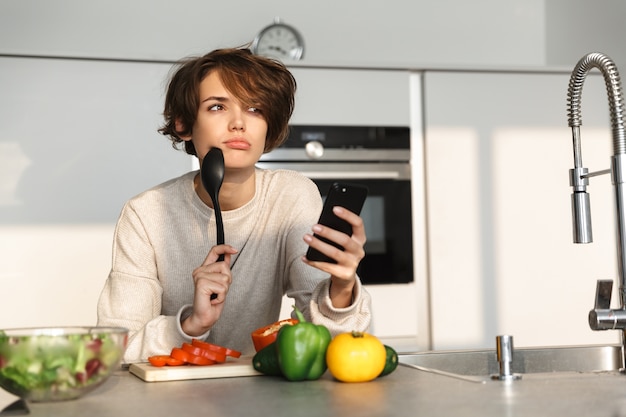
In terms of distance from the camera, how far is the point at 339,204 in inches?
51.6

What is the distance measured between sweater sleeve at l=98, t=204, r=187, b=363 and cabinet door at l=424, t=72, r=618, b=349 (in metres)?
1.42

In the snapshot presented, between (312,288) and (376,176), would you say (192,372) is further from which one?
(376,176)

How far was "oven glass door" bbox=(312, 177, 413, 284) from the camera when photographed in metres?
2.96

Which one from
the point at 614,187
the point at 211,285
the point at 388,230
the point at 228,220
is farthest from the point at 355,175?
the point at 614,187

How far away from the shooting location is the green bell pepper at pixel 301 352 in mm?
1214

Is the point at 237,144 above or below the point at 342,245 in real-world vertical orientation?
above

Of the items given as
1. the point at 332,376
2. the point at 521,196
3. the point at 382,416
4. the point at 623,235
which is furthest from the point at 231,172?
the point at 521,196

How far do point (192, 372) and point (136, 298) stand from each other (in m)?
0.46

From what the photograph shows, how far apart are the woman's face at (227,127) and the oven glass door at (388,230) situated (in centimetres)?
120

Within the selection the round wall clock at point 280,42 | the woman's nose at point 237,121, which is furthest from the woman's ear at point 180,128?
the round wall clock at point 280,42

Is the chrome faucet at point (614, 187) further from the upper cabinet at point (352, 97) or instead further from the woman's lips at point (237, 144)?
the upper cabinet at point (352, 97)

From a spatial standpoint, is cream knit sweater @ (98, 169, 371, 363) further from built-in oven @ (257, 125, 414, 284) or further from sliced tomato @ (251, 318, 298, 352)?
built-in oven @ (257, 125, 414, 284)

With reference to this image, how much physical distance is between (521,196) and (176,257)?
161 cm

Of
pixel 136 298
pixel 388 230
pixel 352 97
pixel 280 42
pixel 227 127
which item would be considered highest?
pixel 280 42
